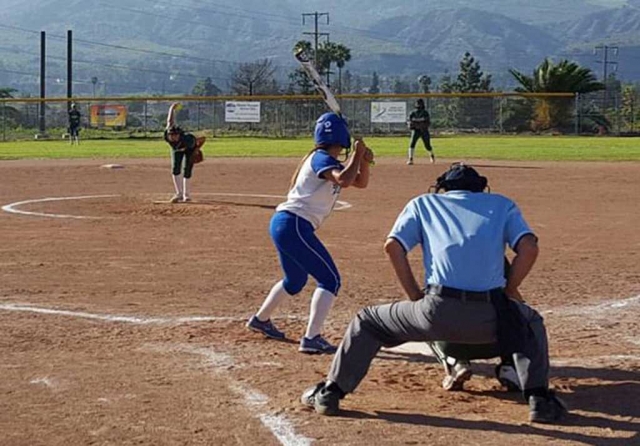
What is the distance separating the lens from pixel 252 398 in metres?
6.81

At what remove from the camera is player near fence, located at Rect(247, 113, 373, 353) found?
791 cm

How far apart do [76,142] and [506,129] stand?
21.6m

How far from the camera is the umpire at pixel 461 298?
627 cm

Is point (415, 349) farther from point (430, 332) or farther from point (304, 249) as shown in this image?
point (430, 332)

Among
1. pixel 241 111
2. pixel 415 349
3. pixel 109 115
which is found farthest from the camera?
pixel 109 115

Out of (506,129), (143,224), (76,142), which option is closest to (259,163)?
(143,224)

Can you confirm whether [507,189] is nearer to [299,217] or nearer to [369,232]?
[369,232]

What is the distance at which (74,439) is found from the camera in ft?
19.7

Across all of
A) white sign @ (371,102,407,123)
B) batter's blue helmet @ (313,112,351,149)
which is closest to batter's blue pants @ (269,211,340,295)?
batter's blue helmet @ (313,112,351,149)

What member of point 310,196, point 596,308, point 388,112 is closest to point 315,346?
point 310,196

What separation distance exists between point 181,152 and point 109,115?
4901 cm

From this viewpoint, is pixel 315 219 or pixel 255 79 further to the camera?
pixel 255 79

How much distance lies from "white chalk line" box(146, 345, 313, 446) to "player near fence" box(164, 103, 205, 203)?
10328 millimetres

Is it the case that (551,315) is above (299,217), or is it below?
below
